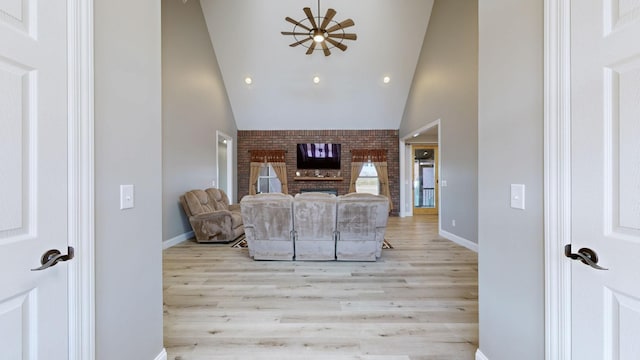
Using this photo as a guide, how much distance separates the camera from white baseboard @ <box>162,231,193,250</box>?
15.1ft

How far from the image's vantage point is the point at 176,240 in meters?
4.96

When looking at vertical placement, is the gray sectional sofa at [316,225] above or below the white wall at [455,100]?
below

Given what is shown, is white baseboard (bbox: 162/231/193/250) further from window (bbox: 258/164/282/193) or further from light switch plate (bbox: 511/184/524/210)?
light switch plate (bbox: 511/184/524/210)

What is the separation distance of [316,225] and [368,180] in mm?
5190

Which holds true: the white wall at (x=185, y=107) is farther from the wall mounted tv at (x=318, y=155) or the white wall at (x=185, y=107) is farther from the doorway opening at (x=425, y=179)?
the doorway opening at (x=425, y=179)

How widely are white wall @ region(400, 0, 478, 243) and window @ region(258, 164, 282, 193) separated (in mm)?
4678
